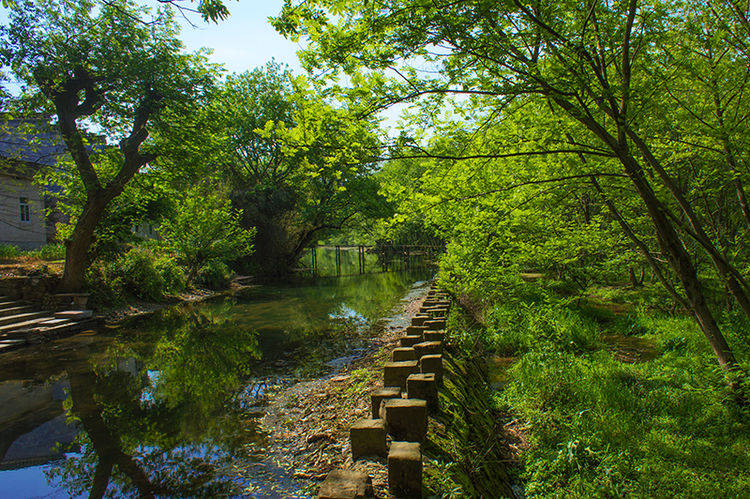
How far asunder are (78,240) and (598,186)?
13823 mm

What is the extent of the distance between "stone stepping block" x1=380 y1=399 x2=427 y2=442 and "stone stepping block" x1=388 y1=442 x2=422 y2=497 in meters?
0.53

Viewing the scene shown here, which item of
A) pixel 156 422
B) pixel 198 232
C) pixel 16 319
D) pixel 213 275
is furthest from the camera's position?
pixel 213 275

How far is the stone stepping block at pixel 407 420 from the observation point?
2725 millimetres

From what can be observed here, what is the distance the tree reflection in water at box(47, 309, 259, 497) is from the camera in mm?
3312

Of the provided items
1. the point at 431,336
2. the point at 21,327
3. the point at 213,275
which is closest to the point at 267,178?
the point at 213,275

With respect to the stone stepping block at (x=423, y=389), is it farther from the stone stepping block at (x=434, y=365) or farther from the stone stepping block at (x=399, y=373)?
the stone stepping block at (x=434, y=365)

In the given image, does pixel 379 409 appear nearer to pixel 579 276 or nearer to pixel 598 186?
pixel 598 186

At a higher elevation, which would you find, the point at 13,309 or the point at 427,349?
the point at 427,349

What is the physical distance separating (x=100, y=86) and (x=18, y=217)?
13995 millimetres

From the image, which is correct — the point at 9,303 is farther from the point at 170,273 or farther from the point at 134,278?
the point at 170,273

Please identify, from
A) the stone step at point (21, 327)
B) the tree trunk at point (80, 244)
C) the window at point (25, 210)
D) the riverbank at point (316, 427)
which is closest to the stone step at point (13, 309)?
the stone step at point (21, 327)

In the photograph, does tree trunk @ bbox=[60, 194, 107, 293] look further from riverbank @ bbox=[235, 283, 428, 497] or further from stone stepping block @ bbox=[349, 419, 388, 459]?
stone stepping block @ bbox=[349, 419, 388, 459]

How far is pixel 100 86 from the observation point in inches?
508

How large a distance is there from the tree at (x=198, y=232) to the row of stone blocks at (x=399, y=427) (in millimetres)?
14934
